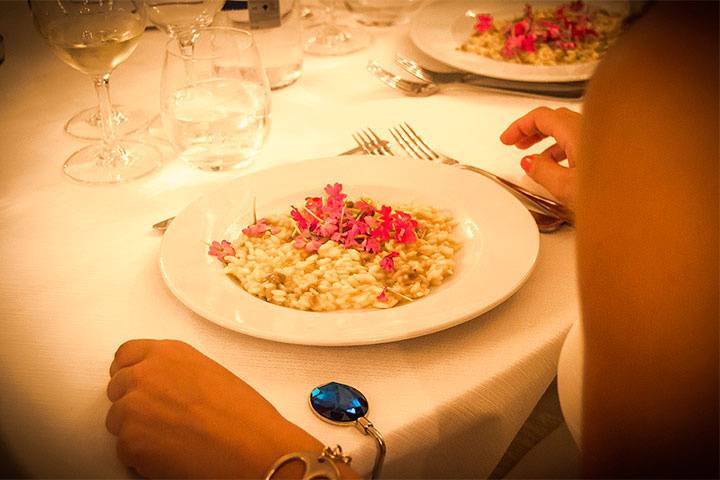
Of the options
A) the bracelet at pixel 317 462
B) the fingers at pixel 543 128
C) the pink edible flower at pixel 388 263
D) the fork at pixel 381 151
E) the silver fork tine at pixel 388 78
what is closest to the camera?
the bracelet at pixel 317 462

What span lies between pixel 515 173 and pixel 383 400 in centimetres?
57

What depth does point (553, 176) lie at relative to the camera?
106cm

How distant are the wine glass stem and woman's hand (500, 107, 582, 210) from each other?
2.06 feet

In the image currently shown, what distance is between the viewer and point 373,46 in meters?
1.71

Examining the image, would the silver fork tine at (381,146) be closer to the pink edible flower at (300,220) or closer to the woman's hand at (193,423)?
the pink edible flower at (300,220)

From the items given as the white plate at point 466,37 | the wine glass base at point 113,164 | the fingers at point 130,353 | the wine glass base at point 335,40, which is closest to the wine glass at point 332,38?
the wine glass base at point 335,40

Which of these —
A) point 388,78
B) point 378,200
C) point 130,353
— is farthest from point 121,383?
point 388,78

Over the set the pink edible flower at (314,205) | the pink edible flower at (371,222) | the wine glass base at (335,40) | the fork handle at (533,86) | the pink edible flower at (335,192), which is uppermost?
the pink edible flower at (335,192)

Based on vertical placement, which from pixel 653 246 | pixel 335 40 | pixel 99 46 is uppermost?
pixel 653 246

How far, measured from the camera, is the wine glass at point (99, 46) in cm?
113

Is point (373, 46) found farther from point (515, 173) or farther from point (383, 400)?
point (383, 400)

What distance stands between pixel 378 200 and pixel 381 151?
19 centimetres

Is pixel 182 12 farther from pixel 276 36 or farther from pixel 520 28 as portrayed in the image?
pixel 520 28

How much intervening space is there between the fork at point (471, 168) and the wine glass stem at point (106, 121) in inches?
18.2
